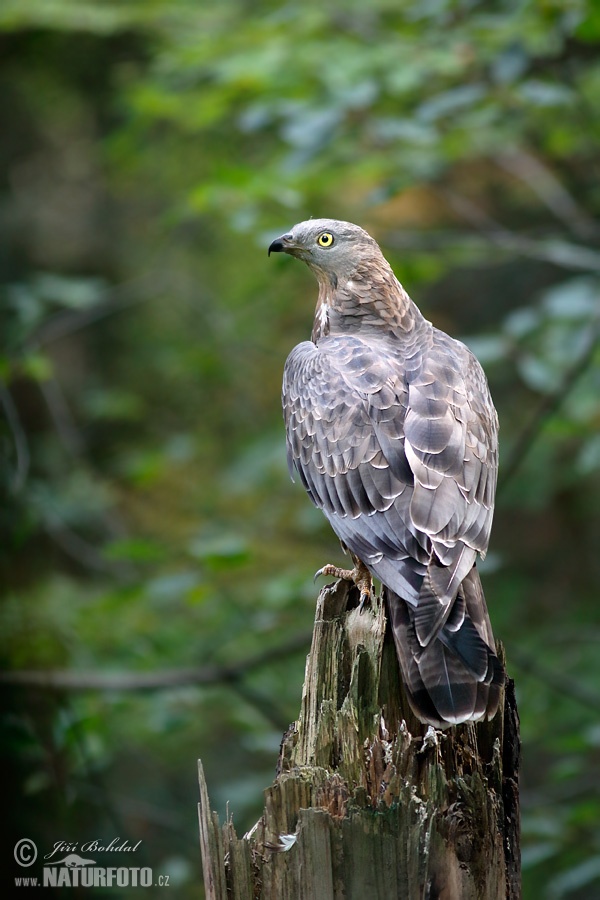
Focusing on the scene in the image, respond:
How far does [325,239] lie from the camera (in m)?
4.18

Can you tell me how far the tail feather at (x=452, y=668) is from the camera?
2.47 meters

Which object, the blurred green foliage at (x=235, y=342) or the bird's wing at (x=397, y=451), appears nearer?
the bird's wing at (x=397, y=451)

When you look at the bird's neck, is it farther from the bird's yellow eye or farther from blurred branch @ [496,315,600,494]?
blurred branch @ [496,315,600,494]

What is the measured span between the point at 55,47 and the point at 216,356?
333cm

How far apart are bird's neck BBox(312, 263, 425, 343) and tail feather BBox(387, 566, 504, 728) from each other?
5.41 feet

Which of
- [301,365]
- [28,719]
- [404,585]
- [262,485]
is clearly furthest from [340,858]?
[262,485]

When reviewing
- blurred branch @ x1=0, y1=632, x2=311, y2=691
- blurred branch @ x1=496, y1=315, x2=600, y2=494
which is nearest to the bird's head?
blurred branch @ x1=496, y1=315, x2=600, y2=494

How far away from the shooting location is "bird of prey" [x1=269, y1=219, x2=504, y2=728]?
2607 mm

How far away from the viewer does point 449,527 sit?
2.98 meters

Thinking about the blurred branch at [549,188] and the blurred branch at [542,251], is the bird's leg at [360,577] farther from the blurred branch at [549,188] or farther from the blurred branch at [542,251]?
the blurred branch at [549,188]

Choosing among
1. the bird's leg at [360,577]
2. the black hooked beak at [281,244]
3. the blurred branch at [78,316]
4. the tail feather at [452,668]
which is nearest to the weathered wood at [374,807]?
the tail feather at [452,668]

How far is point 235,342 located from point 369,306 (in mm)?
2681

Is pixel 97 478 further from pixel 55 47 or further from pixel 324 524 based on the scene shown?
pixel 55 47

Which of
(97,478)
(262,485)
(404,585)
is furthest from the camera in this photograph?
(97,478)
